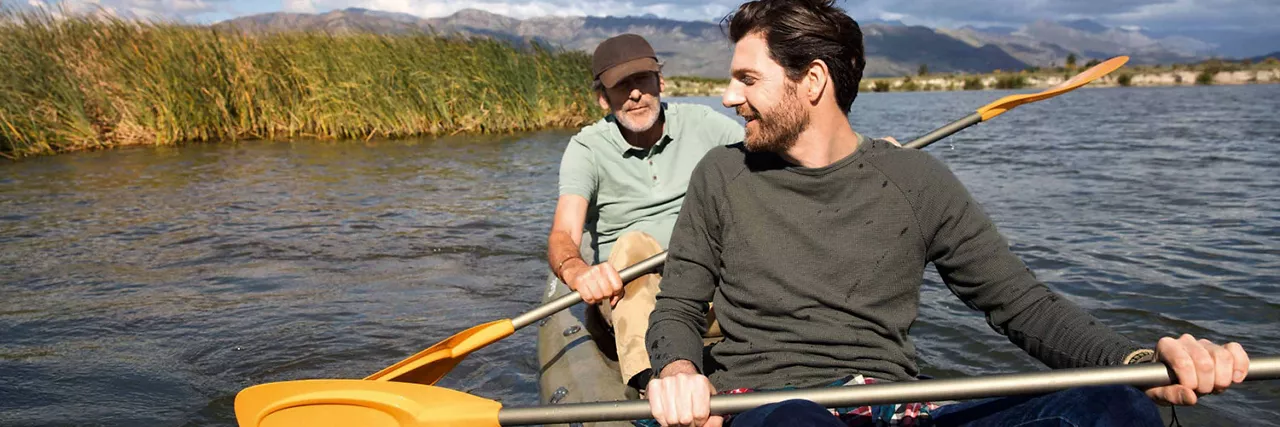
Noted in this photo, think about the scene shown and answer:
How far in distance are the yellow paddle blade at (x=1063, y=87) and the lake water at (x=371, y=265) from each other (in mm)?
1129

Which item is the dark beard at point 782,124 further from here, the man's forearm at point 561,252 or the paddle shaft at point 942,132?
the paddle shaft at point 942,132

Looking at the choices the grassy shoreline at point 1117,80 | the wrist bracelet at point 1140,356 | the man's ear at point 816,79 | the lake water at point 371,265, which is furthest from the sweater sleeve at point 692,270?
the grassy shoreline at point 1117,80

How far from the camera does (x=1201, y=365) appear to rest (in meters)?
1.70

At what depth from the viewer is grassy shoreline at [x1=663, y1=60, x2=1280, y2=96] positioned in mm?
45750

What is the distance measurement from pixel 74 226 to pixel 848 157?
7627mm

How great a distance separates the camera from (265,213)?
8484mm

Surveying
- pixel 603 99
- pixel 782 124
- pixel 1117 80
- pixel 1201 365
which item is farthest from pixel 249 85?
pixel 1117 80

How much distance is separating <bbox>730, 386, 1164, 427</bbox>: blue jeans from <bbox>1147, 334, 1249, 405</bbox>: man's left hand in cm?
12

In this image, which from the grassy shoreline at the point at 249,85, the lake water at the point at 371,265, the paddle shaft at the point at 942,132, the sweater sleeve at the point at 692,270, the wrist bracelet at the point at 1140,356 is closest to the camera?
the wrist bracelet at the point at 1140,356

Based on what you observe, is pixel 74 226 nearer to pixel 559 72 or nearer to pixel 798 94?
pixel 798 94

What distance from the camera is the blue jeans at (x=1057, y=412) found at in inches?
61.4

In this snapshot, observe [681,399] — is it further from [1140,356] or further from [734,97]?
[1140,356]

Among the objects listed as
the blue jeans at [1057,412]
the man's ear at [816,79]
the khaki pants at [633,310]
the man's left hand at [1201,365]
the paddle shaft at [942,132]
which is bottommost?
the khaki pants at [633,310]

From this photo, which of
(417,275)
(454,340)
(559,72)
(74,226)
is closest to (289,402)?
(454,340)
